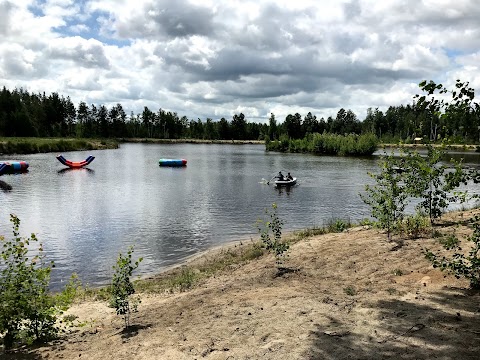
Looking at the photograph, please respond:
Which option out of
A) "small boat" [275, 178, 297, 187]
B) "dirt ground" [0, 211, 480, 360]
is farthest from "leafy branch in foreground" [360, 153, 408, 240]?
"small boat" [275, 178, 297, 187]

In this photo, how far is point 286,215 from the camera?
29703 mm

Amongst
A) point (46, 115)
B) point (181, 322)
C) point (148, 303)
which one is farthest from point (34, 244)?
point (46, 115)

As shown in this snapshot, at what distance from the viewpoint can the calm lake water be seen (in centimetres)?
2012

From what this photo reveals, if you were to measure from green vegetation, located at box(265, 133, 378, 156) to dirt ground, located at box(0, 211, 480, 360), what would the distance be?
341ft

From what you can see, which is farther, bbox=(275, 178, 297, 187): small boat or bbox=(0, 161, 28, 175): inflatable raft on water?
bbox=(0, 161, 28, 175): inflatable raft on water

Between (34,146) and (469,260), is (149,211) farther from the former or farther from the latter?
(34,146)

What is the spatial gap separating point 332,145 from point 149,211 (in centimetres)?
9565

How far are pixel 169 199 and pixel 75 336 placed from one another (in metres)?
28.7

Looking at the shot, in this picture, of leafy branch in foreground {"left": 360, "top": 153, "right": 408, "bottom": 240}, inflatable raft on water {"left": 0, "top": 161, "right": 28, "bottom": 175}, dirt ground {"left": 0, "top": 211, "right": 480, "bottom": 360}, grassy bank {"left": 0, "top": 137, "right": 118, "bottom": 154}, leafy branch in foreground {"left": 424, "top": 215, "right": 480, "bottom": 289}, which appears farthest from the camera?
grassy bank {"left": 0, "top": 137, "right": 118, "bottom": 154}

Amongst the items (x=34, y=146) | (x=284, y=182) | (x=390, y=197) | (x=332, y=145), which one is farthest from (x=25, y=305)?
(x=332, y=145)

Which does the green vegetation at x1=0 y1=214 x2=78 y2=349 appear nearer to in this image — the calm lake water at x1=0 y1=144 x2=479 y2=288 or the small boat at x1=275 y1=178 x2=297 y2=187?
the calm lake water at x1=0 y1=144 x2=479 y2=288

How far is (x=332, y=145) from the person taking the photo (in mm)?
118812

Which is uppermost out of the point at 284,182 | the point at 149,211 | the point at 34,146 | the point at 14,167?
the point at 34,146

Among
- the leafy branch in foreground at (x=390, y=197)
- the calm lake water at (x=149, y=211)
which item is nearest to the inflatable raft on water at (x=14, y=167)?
the calm lake water at (x=149, y=211)
